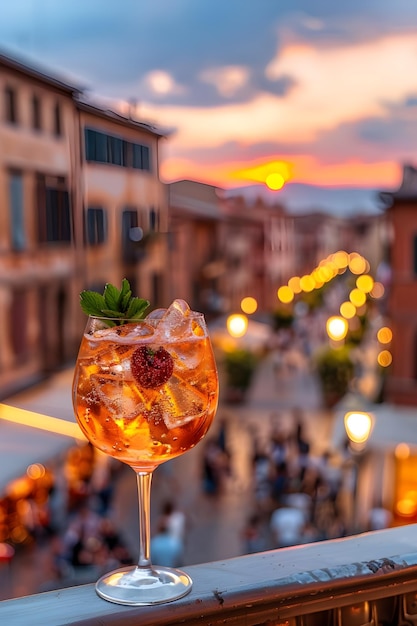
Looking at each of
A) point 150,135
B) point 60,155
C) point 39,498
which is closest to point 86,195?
point 60,155

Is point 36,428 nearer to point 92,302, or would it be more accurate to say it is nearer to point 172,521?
point 172,521

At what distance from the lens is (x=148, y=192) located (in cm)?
1177

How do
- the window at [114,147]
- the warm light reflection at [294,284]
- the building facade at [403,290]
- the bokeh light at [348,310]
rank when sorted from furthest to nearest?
1. the warm light reflection at [294,284]
2. the bokeh light at [348,310]
3. the building facade at [403,290]
4. the window at [114,147]

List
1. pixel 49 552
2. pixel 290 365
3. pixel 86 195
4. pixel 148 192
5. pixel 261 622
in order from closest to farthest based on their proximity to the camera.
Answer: pixel 261 622
pixel 49 552
pixel 86 195
pixel 148 192
pixel 290 365

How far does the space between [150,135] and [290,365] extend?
28.5 feet

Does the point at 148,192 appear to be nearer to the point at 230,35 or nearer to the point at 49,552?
the point at 230,35

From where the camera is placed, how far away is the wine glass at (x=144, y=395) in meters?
0.99

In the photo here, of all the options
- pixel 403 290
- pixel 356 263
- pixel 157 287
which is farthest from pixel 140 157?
pixel 356 263

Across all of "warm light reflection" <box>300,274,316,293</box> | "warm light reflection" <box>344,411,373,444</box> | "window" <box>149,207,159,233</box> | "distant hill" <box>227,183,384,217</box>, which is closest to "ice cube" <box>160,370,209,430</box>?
"warm light reflection" <box>344,411,373,444</box>

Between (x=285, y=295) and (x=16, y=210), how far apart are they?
15.1m

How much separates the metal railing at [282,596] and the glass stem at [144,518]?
6 centimetres

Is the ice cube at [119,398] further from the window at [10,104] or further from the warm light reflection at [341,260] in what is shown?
the warm light reflection at [341,260]

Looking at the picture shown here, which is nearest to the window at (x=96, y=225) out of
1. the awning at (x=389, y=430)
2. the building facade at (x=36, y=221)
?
the building facade at (x=36, y=221)

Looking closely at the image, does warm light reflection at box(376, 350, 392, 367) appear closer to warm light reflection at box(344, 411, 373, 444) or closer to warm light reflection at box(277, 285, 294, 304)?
warm light reflection at box(344, 411, 373, 444)
